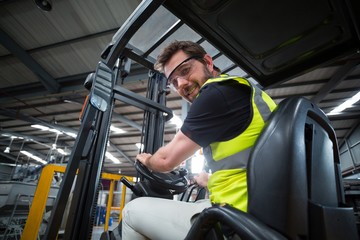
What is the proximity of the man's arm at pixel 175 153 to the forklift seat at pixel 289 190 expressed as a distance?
0.38 meters

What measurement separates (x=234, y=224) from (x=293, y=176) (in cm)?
26

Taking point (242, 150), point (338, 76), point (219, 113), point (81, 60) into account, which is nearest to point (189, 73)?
point (219, 113)

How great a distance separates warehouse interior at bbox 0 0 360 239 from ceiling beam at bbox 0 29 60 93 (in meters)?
0.03

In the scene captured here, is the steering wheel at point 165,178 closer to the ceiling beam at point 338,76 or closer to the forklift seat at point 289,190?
the forklift seat at point 289,190

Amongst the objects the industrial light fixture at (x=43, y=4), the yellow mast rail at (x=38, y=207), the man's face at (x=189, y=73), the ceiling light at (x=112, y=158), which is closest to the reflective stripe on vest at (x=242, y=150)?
the man's face at (x=189, y=73)

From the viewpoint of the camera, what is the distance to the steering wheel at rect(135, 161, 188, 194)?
1708 millimetres

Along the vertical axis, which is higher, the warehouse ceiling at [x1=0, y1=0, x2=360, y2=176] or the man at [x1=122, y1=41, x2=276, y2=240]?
the warehouse ceiling at [x1=0, y1=0, x2=360, y2=176]

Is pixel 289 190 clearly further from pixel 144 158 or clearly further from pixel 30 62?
pixel 30 62

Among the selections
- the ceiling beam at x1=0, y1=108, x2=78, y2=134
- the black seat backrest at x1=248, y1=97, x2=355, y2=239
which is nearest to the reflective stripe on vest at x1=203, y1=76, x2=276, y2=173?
the black seat backrest at x1=248, y1=97, x2=355, y2=239

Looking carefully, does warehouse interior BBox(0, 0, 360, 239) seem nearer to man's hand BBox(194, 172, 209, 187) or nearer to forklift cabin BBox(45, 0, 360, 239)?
forklift cabin BBox(45, 0, 360, 239)

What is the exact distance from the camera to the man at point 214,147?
1.01 m

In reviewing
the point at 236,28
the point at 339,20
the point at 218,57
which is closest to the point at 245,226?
the point at 236,28

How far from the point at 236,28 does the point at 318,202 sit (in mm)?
1389

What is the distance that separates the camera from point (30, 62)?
7000 millimetres
